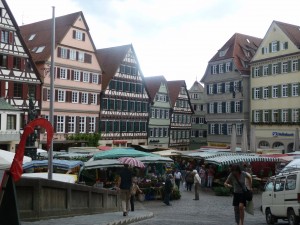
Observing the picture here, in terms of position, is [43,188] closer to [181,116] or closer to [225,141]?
[225,141]

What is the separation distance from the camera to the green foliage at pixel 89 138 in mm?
46394

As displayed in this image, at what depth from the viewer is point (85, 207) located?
13375mm

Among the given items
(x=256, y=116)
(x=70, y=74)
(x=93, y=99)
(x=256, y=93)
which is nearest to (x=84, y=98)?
(x=93, y=99)

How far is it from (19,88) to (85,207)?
29940 millimetres

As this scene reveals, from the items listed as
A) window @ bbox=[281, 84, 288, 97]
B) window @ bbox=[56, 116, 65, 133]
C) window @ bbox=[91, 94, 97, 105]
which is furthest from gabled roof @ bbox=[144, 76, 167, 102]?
window @ bbox=[281, 84, 288, 97]

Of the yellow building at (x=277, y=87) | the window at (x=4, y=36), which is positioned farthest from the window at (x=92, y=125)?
the yellow building at (x=277, y=87)

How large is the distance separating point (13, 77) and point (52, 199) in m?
31.5

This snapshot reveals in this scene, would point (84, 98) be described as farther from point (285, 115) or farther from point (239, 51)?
point (285, 115)

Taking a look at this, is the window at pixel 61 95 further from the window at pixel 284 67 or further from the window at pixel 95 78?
the window at pixel 284 67

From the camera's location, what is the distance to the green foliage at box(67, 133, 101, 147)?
46.4 metres

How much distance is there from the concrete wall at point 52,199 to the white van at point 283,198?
5.63 meters

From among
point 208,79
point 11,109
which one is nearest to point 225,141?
point 208,79

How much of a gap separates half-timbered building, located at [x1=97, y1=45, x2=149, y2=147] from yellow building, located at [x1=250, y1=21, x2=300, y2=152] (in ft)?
45.1

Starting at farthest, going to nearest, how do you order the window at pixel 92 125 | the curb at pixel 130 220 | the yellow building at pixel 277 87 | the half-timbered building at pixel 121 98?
the half-timbered building at pixel 121 98
the window at pixel 92 125
the yellow building at pixel 277 87
the curb at pixel 130 220
